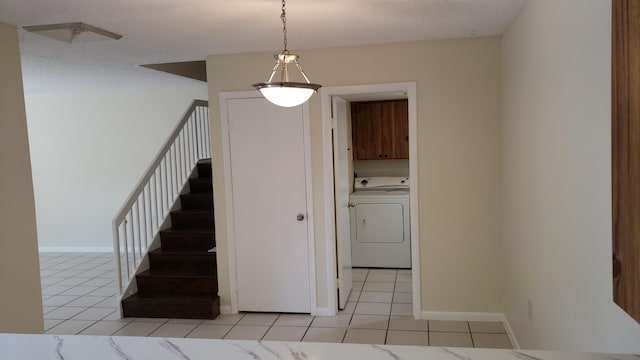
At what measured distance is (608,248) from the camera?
1.66m

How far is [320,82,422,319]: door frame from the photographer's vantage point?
3.95m

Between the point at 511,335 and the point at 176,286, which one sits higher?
the point at 176,286

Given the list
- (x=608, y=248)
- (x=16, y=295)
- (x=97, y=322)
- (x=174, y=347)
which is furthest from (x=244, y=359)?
(x=97, y=322)

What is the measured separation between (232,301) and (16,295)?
1.75 meters

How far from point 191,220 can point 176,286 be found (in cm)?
93

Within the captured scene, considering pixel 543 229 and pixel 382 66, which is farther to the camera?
pixel 382 66

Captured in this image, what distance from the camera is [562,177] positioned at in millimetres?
2195

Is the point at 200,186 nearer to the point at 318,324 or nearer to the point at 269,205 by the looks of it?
the point at 269,205

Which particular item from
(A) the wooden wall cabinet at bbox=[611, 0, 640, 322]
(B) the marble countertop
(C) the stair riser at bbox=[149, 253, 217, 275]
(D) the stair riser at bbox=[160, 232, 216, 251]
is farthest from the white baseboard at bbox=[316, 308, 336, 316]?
(A) the wooden wall cabinet at bbox=[611, 0, 640, 322]

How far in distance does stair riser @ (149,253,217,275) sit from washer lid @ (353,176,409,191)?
7.43 feet

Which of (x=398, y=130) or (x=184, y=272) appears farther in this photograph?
(x=398, y=130)

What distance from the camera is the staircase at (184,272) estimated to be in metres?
4.30

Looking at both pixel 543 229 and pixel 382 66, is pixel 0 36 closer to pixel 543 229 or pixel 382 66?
pixel 382 66

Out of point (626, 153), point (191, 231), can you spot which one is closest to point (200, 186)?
point (191, 231)
